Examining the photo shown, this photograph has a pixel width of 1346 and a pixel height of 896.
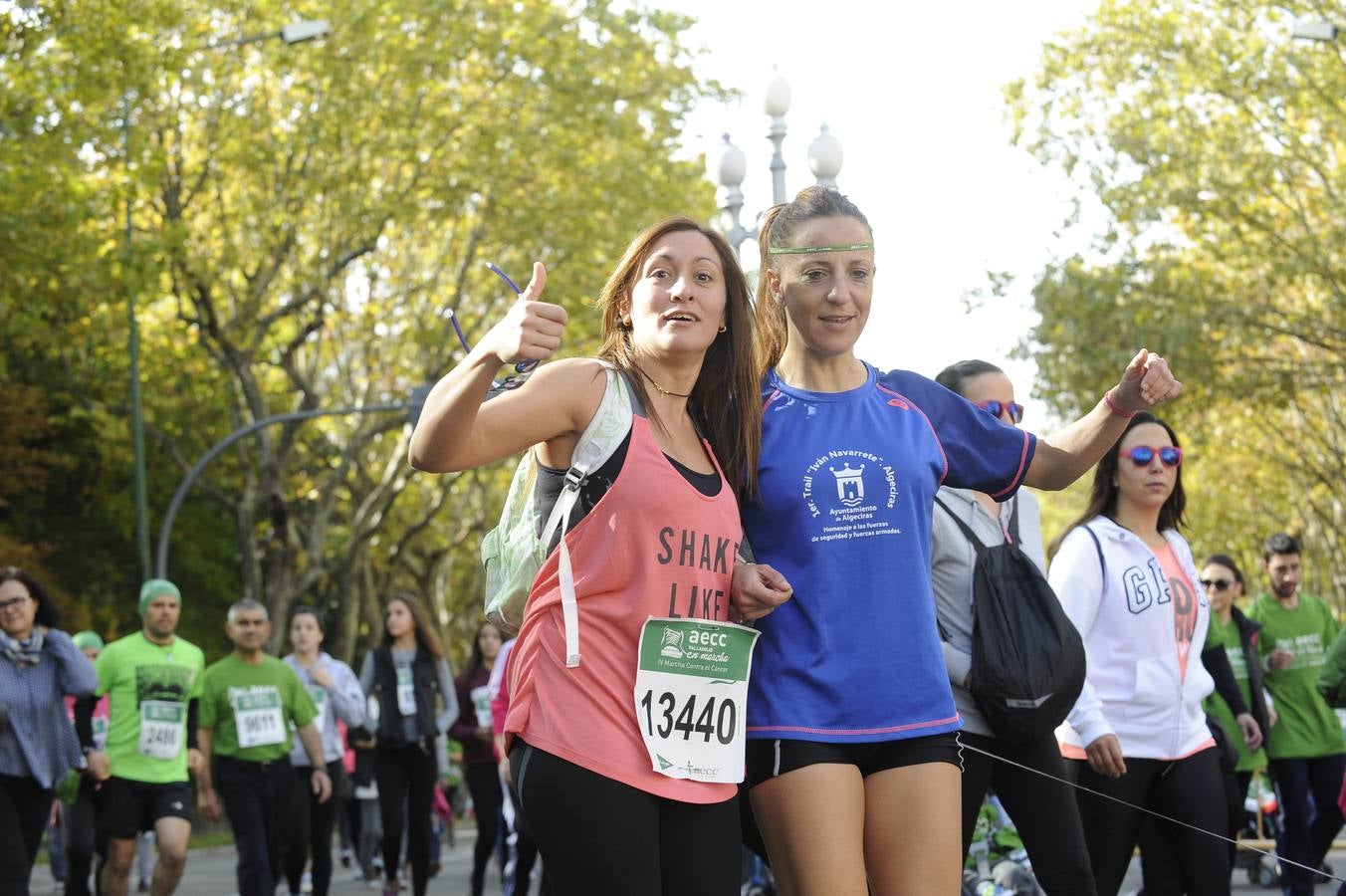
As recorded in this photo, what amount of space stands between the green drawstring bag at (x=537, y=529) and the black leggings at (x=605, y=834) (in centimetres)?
24

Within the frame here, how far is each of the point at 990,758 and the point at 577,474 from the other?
2.12 m

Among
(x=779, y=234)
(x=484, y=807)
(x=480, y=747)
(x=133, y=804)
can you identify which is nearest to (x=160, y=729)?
(x=133, y=804)

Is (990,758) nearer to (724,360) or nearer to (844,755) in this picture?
(844,755)

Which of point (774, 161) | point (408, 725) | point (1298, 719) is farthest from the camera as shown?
point (774, 161)

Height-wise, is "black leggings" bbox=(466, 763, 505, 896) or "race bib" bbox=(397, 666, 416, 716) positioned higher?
"race bib" bbox=(397, 666, 416, 716)

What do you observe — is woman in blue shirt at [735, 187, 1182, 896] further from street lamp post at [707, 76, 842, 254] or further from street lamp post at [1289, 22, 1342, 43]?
street lamp post at [1289, 22, 1342, 43]

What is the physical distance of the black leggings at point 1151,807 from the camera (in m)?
6.41

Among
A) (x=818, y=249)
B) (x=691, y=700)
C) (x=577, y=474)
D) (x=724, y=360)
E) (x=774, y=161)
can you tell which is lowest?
(x=691, y=700)

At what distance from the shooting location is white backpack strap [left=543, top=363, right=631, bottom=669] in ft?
12.9

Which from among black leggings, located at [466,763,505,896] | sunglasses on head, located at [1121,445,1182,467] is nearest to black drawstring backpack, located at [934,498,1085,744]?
sunglasses on head, located at [1121,445,1182,467]

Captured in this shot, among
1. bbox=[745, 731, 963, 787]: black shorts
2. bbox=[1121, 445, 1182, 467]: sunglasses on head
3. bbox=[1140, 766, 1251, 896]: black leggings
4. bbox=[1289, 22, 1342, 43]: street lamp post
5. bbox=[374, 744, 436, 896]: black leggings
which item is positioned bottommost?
bbox=[374, 744, 436, 896]: black leggings

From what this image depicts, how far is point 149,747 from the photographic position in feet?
36.9

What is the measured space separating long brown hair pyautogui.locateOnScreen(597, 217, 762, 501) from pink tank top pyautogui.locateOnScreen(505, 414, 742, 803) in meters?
0.35

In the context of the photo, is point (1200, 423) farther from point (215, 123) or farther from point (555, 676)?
point (555, 676)
